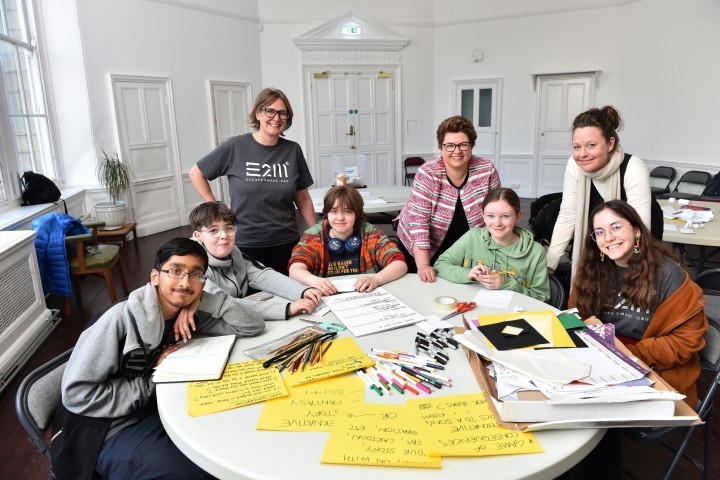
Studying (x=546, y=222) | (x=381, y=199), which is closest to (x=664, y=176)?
(x=546, y=222)

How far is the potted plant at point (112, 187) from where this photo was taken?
5520 millimetres

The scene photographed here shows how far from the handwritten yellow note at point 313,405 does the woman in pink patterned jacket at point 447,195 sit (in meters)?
1.09

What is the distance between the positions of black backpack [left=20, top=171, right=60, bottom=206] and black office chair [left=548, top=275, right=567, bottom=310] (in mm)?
4612

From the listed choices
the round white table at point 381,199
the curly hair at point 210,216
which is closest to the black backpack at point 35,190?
the round white table at point 381,199

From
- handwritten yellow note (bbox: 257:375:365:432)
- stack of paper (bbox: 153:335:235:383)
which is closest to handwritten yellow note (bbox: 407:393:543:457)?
handwritten yellow note (bbox: 257:375:365:432)

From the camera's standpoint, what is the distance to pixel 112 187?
222 inches

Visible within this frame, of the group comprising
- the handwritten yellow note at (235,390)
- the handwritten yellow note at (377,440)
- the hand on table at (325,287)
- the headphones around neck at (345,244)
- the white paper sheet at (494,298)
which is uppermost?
the headphones around neck at (345,244)

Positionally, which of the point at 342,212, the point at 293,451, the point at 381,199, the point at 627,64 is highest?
the point at 627,64

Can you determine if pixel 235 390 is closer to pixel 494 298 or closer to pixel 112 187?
pixel 494 298

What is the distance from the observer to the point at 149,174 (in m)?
6.51

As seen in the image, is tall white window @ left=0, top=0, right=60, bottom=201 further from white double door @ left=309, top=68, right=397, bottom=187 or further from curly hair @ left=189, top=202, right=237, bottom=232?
white double door @ left=309, top=68, right=397, bottom=187

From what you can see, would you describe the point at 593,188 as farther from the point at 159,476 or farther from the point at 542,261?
the point at 159,476

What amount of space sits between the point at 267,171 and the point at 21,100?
13.3 ft

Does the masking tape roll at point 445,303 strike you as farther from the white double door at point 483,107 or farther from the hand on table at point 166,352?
the white double door at point 483,107
